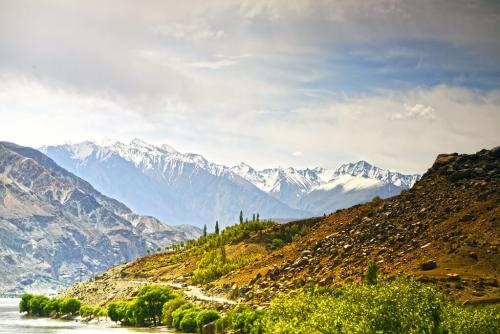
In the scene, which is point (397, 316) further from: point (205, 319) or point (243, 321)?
point (205, 319)

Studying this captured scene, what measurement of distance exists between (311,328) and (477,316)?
2814 cm

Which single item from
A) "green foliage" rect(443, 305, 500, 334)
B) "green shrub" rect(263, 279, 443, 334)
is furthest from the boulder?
"green foliage" rect(443, 305, 500, 334)

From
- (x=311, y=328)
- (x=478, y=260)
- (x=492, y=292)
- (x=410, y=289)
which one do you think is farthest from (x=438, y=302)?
(x=478, y=260)

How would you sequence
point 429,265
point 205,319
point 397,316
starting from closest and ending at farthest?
point 397,316
point 429,265
point 205,319

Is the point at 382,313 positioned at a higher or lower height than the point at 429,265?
lower

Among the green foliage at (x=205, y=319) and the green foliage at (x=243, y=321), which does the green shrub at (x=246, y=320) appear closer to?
the green foliage at (x=243, y=321)

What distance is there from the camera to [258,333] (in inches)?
6284

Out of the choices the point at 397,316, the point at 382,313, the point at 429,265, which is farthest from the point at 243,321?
the point at 397,316

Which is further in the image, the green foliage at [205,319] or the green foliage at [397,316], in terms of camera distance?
the green foliage at [205,319]

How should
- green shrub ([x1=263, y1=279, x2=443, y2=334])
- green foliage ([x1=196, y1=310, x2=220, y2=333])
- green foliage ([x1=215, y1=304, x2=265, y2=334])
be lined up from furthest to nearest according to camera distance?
green foliage ([x1=196, y1=310, x2=220, y2=333])
green foliage ([x1=215, y1=304, x2=265, y2=334])
green shrub ([x1=263, y1=279, x2=443, y2=334])

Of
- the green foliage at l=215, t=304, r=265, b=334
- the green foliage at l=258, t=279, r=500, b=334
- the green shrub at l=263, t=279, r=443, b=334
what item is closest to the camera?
the green foliage at l=258, t=279, r=500, b=334

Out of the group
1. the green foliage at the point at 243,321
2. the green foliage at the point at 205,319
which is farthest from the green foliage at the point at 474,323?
the green foliage at the point at 205,319

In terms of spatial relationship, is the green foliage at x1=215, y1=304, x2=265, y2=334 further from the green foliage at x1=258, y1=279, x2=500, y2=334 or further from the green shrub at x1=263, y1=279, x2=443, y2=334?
the green foliage at x1=258, y1=279, x2=500, y2=334

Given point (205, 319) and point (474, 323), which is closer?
point (474, 323)
